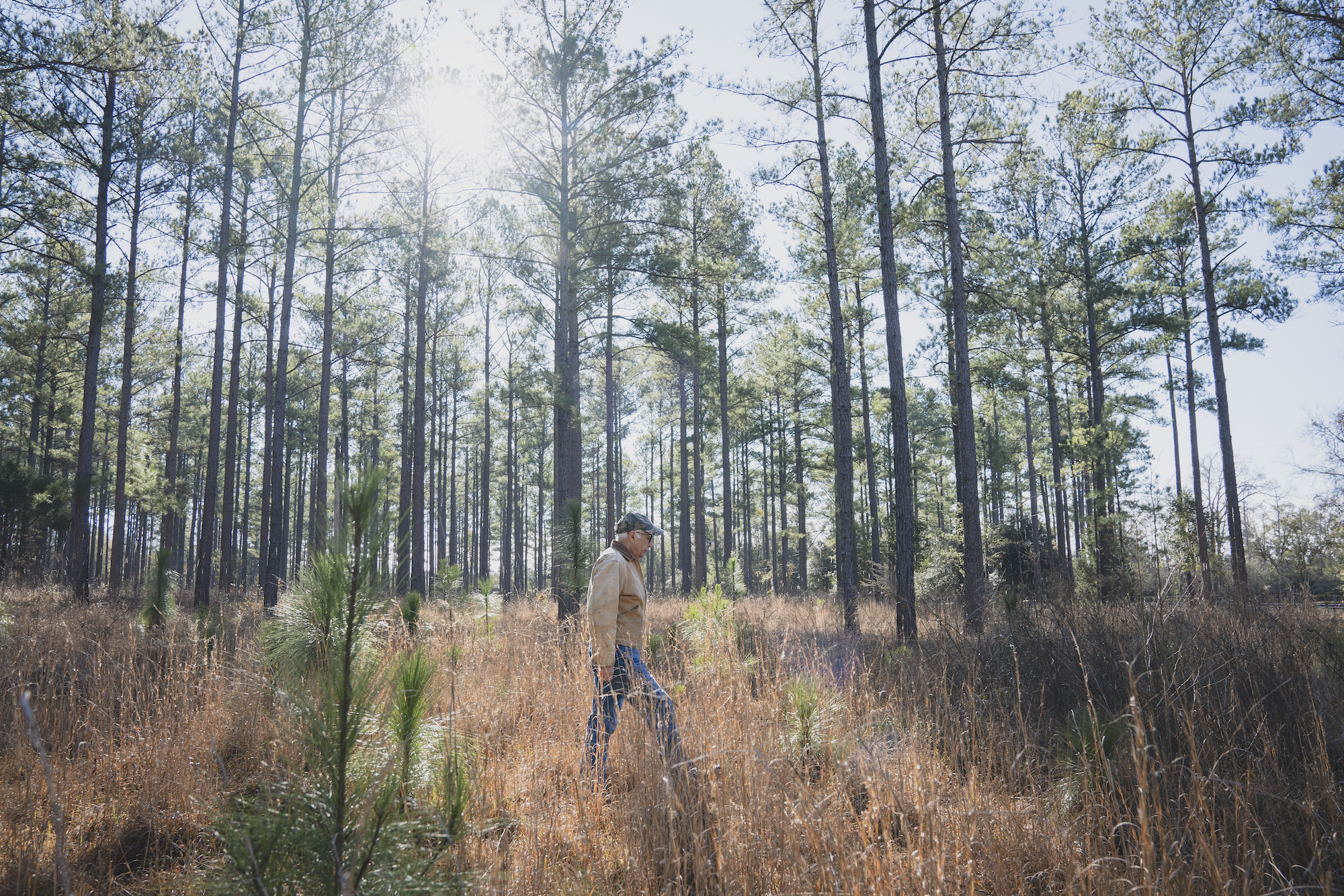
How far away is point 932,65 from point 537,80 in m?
6.72

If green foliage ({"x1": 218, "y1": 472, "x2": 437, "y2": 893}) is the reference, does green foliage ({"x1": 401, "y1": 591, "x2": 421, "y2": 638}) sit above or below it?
below

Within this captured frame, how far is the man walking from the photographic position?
3090mm

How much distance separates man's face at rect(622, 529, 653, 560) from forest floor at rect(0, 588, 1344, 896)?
85 centimetres

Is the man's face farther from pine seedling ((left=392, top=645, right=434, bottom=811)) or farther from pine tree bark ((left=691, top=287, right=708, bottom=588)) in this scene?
pine tree bark ((left=691, top=287, right=708, bottom=588))

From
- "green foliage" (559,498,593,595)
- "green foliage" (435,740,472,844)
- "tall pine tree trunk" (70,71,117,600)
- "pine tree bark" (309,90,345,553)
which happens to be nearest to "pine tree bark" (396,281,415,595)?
"pine tree bark" (309,90,345,553)

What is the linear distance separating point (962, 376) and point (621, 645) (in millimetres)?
7223

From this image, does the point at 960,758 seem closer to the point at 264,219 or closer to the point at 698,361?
the point at 698,361

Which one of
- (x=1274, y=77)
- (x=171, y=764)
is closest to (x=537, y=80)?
Answer: (x=171, y=764)

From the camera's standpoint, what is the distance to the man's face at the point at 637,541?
12.2 feet

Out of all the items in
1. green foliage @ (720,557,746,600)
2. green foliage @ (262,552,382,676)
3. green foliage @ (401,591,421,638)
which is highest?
green foliage @ (262,552,382,676)

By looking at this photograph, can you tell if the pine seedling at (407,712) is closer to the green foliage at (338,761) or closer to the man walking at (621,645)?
the green foliage at (338,761)

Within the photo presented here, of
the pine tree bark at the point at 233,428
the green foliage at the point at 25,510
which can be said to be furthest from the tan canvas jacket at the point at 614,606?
the green foliage at the point at 25,510

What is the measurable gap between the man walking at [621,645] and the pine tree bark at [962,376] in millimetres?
5913

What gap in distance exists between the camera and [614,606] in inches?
137
